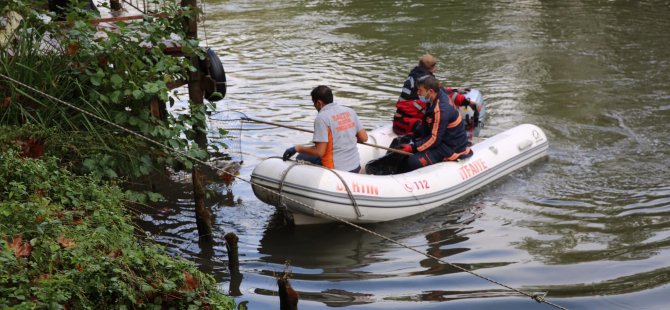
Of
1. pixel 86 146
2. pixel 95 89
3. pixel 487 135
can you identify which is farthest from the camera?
pixel 487 135

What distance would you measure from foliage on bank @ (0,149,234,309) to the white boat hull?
2187 mm

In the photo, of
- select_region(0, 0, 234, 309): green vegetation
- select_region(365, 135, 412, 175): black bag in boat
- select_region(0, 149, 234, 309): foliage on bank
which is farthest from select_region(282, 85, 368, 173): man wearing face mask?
select_region(0, 149, 234, 309): foliage on bank

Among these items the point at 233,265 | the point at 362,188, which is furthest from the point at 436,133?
the point at 233,265

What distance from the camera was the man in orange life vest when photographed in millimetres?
10117

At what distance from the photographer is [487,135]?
13.2 meters

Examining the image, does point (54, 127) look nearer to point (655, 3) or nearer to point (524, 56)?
point (524, 56)

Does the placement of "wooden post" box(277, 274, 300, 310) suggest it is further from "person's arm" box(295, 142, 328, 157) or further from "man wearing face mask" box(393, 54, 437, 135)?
"man wearing face mask" box(393, 54, 437, 135)

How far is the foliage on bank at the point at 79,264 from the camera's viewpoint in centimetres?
555

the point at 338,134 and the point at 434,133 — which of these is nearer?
the point at 338,134

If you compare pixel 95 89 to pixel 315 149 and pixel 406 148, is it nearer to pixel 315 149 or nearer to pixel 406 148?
pixel 315 149

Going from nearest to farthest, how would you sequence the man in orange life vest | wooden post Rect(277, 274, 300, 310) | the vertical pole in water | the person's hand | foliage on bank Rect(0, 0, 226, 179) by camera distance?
wooden post Rect(277, 274, 300, 310) < the vertical pole in water < foliage on bank Rect(0, 0, 226, 179) < the man in orange life vest < the person's hand

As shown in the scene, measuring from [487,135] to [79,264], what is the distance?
832cm

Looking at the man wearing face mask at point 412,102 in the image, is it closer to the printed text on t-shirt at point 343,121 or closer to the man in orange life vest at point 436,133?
the man in orange life vest at point 436,133

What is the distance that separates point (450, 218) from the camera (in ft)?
32.7
